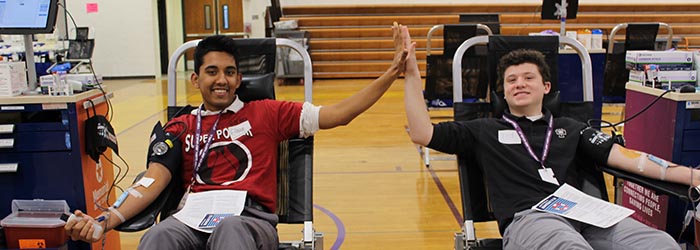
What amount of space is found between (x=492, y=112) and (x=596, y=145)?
1.44 ft

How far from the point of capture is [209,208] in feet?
6.95

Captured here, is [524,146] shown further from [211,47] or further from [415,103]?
[211,47]

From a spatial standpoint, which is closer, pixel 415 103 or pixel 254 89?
pixel 415 103

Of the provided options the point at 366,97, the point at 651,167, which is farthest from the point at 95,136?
the point at 651,167

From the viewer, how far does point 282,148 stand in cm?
247

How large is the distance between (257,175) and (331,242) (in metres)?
1.08

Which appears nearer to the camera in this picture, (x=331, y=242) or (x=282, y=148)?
(x=282, y=148)

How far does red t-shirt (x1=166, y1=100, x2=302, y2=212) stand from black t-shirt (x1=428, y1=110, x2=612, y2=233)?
1.90 feet

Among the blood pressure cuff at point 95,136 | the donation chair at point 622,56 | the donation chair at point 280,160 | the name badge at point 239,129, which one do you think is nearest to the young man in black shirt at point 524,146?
the donation chair at point 280,160

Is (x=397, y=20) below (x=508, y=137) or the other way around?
the other way around

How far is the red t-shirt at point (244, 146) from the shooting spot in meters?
2.24

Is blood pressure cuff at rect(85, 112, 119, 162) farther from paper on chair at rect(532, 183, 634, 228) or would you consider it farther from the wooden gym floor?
paper on chair at rect(532, 183, 634, 228)

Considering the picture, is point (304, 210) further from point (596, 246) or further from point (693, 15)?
point (693, 15)

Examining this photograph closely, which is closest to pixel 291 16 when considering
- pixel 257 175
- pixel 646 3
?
pixel 646 3
